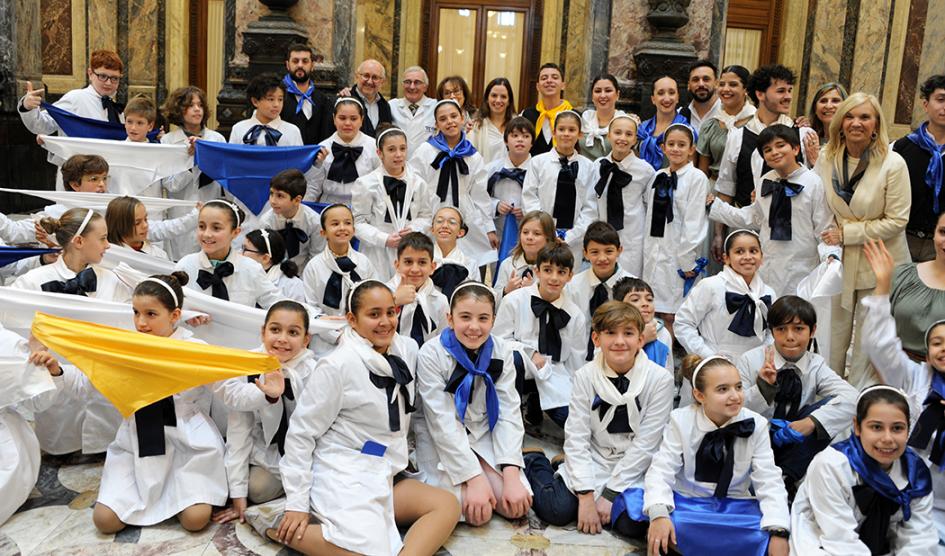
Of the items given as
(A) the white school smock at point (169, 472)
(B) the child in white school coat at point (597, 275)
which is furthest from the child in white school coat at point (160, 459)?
(B) the child in white school coat at point (597, 275)

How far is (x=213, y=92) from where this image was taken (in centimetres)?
1339

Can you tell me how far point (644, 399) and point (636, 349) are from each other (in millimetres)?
235

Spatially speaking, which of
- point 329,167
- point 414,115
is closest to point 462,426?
point 329,167

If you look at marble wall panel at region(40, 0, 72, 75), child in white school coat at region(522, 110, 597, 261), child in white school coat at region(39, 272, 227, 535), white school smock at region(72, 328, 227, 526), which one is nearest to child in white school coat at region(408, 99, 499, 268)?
child in white school coat at region(522, 110, 597, 261)

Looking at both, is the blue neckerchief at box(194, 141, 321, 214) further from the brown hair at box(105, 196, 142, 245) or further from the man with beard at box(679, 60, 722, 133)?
the man with beard at box(679, 60, 722, 133)

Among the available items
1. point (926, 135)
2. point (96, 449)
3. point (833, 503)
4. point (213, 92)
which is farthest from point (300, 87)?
point (213, 92)

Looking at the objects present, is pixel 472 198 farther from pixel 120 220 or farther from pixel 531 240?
pixel 120 220

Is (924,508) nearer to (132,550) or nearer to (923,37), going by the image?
(132,550)

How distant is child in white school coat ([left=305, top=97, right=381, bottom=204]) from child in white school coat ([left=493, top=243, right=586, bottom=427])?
1673mm

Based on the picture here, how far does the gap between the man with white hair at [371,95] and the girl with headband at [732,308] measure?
2976mm

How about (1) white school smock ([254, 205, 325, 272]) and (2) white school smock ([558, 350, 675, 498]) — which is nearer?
(2) white school smock ([558, 350, 675, 498])

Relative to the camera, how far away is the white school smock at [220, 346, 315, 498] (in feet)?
12.9

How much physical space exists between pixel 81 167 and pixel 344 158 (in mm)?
1653

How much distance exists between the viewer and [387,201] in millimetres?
5781
